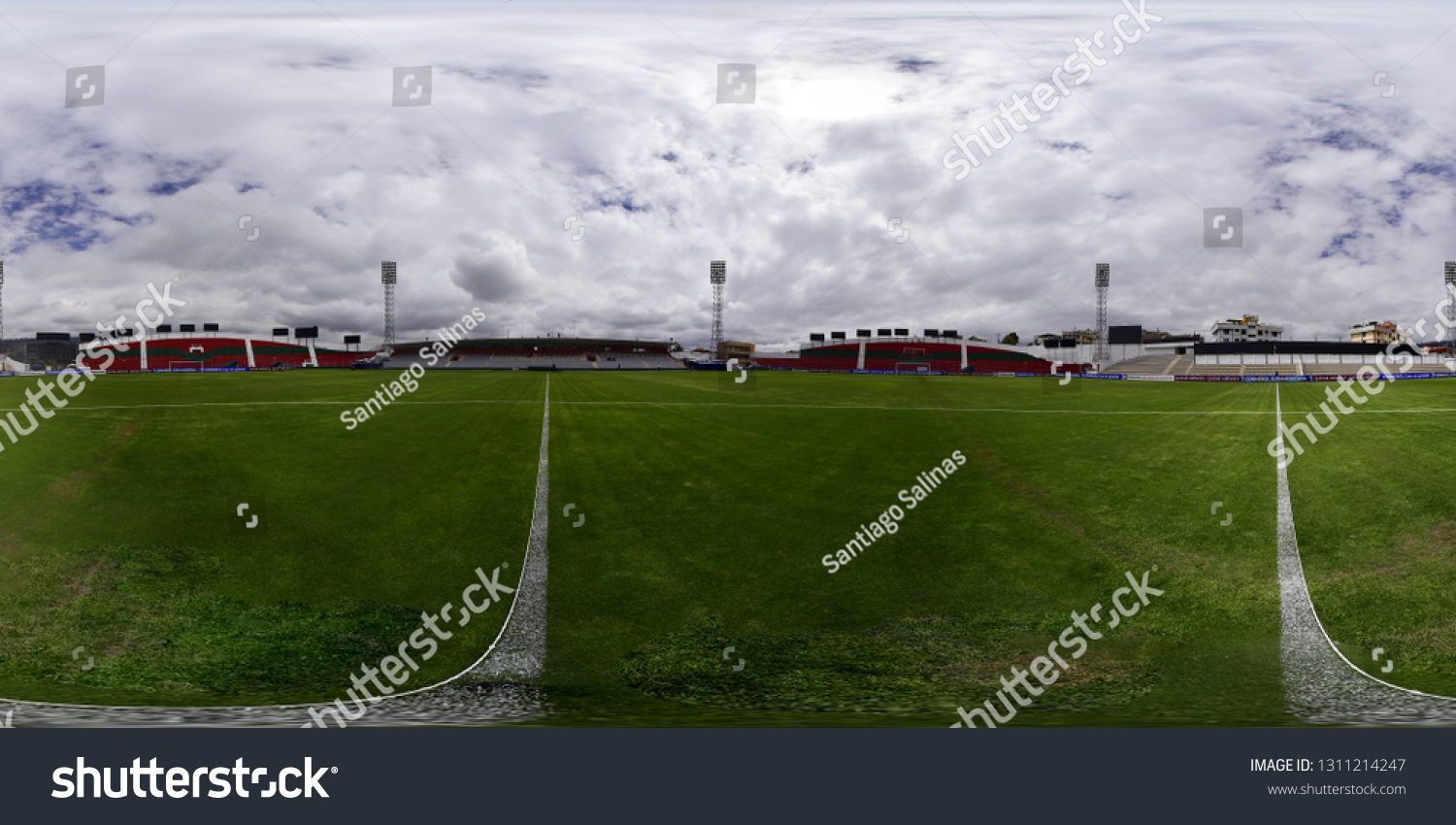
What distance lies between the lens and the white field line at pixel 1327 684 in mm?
9164

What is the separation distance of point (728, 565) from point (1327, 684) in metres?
9.89

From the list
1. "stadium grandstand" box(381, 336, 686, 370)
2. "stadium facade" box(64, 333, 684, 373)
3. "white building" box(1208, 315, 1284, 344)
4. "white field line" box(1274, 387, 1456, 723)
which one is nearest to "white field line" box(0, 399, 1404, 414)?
"white field line" box(1274, 387, 1456, 723)

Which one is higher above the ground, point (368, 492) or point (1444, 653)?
point (368, 492)

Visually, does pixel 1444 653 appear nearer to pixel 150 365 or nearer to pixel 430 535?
pixel 430 535

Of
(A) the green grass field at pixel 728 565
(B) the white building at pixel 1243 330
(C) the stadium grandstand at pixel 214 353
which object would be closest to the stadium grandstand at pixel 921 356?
(B) the white building at pixel 1243 330

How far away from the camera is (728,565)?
1458cm

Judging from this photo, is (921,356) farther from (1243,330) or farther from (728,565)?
(728,565)

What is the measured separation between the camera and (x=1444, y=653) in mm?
10852

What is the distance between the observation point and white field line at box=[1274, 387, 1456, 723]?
916 centimetres

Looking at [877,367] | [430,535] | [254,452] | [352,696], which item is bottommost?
[352,696]

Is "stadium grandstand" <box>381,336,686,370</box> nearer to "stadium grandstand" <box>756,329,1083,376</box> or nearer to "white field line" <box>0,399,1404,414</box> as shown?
"stadium grandstand" <box>756,329,1083,376</box>

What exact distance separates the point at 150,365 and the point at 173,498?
346 feet

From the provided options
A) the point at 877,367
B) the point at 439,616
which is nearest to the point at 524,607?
the point at 439,616

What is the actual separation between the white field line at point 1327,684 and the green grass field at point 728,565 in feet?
0.92
